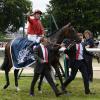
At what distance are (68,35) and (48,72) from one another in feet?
4.45

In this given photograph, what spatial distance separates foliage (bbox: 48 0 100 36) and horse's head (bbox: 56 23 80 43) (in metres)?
43.2

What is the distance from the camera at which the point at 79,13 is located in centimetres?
5981

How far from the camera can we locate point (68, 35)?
1355cm

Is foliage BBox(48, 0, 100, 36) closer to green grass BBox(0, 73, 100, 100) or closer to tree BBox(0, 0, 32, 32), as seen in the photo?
tree BBox(0, 0, 32, 32)

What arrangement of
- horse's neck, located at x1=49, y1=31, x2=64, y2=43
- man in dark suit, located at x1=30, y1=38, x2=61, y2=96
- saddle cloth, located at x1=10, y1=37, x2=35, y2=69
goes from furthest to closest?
saddle cloth, located at x1=10, y1=37, x2=35, y2=69 → horse's neck, located at x1=49, y1=31, x2=64, y2=43 → man in dark suit, located at x1=30, y1=38, x2=61, y2=96

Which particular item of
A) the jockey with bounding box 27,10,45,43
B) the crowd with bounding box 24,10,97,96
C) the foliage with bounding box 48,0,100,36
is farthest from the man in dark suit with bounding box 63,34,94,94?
the foliage with bounding box 48,0,100,36

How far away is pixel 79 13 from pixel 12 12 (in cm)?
1954

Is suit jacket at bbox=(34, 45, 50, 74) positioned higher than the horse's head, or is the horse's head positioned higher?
the horse's head

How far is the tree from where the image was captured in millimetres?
75312

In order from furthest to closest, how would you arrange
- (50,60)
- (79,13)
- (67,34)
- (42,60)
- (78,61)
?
1. (79,13)
2. (67,34)
3. (50,60)
4. (78,61)
5. (42,60)

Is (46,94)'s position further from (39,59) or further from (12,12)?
(12,12)

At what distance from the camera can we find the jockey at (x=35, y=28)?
46.2 feet

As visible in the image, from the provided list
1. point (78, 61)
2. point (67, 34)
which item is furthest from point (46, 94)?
point (67, 34)

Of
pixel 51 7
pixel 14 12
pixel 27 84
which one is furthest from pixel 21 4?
pixel 27 84
